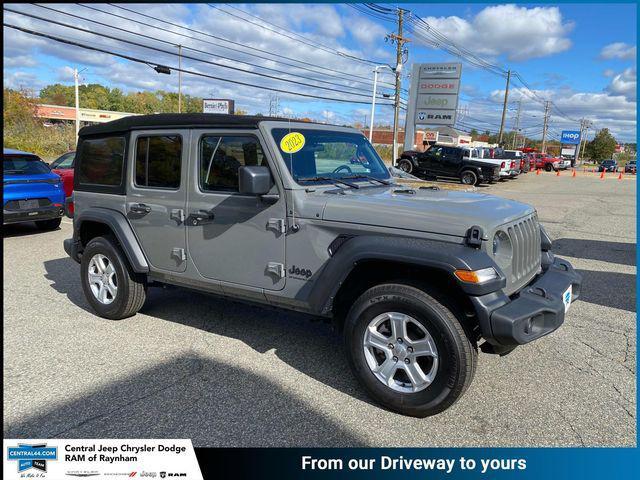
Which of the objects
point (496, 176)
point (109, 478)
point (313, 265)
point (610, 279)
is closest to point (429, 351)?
point (313, 265)

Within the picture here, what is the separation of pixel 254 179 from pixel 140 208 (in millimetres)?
1637

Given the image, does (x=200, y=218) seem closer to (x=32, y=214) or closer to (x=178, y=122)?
(x=178, y=122)

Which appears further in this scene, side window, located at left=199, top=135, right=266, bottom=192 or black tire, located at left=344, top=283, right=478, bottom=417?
side window, located at left=199, top=135, right=266, bottom=192

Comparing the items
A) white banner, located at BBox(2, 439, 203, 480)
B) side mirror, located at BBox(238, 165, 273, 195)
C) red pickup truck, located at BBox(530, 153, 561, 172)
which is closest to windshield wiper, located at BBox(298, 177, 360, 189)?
side mirror, located at BBox(238, 165, 273, 195)

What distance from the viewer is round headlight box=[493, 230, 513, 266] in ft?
10.1

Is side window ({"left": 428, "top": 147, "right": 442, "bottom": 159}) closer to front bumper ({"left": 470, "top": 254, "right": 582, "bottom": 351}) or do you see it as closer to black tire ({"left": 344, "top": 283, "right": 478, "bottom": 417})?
front bumper ({"left": 470, "top": 254, "right": 582, "bottom": 351})

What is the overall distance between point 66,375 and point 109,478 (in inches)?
49.1

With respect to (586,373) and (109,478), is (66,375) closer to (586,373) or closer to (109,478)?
(109,478)

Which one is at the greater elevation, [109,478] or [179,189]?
[179,189]

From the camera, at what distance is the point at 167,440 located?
289cm

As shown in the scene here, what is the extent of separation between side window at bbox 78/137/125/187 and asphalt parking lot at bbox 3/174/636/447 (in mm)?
1422

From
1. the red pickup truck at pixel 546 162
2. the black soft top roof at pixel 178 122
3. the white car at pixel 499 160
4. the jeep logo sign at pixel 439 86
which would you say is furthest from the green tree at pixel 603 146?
the black soft top roof at pixel 178 122

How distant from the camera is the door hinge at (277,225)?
3568mm

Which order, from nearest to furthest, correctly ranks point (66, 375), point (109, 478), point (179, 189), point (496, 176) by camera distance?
point (109, 478), point (66, 375), point (179, 189), point (496, 176)
